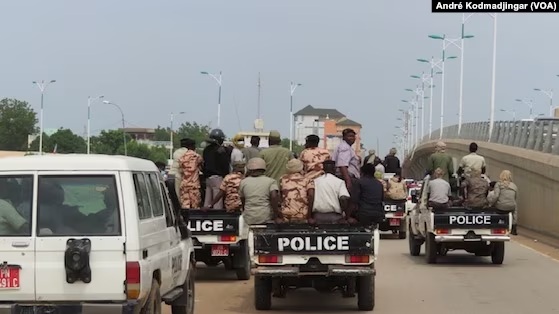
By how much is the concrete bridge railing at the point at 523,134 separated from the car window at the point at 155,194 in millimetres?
22879

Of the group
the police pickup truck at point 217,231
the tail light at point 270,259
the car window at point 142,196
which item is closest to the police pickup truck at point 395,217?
the police pickup truck at point 217,231

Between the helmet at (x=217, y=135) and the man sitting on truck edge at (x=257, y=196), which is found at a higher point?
the helmet at (x=217, y=135)

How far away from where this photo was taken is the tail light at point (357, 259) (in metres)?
12.1

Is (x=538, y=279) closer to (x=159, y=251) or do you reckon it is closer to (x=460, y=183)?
(x=460, y=183)

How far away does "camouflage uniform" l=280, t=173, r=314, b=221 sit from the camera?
43.4 feet

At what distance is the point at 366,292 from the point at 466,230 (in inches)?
264

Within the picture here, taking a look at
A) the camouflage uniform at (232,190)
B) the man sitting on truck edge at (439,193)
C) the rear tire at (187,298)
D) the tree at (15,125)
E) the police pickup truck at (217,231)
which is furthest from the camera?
the tree at (15,125)

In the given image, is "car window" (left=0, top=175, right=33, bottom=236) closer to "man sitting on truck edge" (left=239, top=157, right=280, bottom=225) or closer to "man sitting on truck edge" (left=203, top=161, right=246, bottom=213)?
"man sitting on truck edge" (left=239, top=157, right=280, bottom=225)

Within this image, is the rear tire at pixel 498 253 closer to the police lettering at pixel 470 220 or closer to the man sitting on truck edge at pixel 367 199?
the police lettering at pixel 470 220

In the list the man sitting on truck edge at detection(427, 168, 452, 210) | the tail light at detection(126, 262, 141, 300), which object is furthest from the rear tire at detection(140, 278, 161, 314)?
the man sitting on truck edge at detection(427, 168, 452, 210)

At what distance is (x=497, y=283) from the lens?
16.2m

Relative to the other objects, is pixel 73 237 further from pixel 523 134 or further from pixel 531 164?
pixel 523 134

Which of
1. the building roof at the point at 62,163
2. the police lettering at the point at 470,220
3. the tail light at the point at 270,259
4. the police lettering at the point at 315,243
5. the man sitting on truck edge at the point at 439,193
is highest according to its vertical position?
the building roof at the point at 62,163

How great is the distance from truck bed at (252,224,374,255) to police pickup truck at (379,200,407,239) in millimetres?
15349
